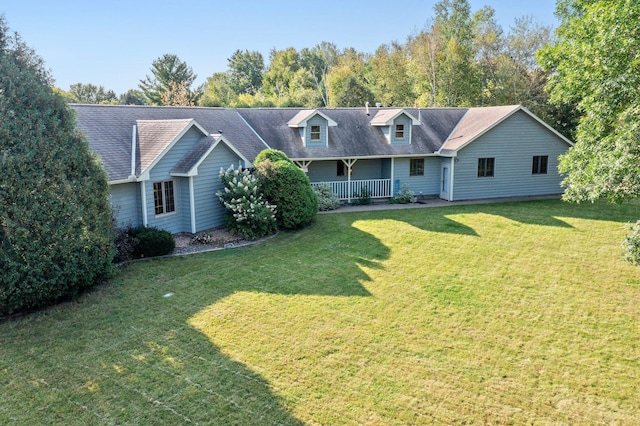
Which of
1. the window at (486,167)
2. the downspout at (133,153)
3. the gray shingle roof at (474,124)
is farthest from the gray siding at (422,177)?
the downspout at (133,153)

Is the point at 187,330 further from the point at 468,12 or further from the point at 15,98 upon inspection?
the point at 468,12

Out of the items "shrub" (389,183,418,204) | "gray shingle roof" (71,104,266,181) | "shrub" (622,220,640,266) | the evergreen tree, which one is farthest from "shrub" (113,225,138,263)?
the evergreen tree

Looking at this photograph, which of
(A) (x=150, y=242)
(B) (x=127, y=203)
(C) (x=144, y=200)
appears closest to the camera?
(A) (x=150, y=242)

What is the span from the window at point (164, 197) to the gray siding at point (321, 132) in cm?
897

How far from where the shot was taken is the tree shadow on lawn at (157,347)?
22.8 ft

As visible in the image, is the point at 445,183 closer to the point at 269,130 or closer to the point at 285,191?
the point at 269,130

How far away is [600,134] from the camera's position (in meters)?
13.4

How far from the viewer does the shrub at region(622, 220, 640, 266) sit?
502 inches

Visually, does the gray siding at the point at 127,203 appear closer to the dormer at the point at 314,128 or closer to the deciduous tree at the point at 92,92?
the dormer at the point at 314,128

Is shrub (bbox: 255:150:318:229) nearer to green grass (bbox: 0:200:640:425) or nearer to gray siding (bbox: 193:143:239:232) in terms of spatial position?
gray siding (bbox: 193:143:239:232)

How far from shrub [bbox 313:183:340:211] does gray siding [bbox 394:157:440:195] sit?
4.12m

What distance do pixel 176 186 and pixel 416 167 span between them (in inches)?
550

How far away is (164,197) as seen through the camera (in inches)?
663

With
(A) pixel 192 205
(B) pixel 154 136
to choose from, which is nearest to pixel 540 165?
(A) pixel 192 205
